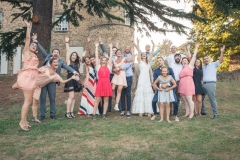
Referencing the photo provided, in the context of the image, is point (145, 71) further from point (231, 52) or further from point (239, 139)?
point (231, 52)

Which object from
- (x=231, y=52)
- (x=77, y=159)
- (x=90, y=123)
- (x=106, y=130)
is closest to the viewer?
(x=77, y=159)

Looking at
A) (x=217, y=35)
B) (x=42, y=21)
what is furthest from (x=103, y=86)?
(x=217, y=35)

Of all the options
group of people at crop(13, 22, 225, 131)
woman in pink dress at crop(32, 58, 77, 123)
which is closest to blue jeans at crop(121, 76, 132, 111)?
group of people at crop(13, 22, 225, 131)

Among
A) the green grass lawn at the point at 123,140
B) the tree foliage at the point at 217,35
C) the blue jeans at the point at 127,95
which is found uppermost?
the tree foliage at the point at 217,35

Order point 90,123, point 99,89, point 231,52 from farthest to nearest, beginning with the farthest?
1. point 231,52
2. point 99,89
3. point 90,123

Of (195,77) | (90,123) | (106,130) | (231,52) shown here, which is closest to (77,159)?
(106,130)

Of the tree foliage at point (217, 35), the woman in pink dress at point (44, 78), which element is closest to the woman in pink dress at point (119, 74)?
the woman in pink dress at point (44, 78)

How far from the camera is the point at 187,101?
811cm

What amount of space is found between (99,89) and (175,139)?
2898mm

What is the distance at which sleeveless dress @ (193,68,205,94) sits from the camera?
8.30 m

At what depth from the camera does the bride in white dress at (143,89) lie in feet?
26.6

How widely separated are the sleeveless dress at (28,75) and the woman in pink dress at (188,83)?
4.17m

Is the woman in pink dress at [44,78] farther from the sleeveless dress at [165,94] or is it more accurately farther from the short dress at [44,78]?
the sleeveless dress at [165,94]

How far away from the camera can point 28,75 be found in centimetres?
623
